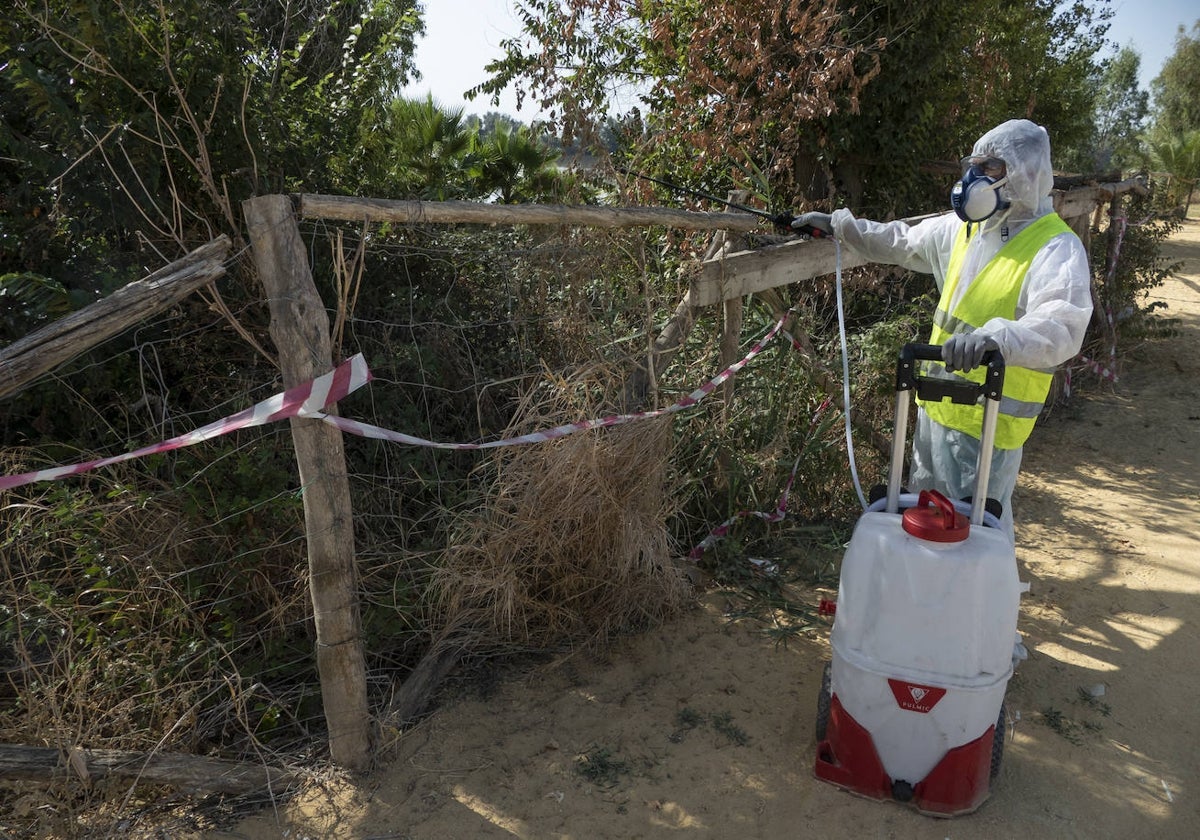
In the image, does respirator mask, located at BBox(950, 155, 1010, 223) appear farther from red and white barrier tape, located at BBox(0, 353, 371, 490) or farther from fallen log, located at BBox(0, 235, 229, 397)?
fallen log, located at BBox(0, 235, 229, 397)

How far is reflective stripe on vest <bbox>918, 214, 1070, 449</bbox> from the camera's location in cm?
300

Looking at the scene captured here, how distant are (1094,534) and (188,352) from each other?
15.8 ft

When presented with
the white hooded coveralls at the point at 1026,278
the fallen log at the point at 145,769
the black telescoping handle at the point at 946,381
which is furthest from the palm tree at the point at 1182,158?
the fallen log at the point at 145,769

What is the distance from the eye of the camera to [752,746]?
3.13 meters

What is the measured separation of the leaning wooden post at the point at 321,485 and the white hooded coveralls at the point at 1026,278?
1.97 m

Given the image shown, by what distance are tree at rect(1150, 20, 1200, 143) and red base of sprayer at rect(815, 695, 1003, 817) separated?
3179 centimetres

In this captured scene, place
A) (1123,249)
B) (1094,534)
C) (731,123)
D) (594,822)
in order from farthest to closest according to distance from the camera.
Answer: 1. (1123,249)
2. (731,123)
3. (1094,534)
4. (594,822)

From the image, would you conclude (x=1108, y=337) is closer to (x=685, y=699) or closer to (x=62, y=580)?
(x=685, y=699)

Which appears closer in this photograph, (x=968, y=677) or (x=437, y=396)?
(x=968, y=677)

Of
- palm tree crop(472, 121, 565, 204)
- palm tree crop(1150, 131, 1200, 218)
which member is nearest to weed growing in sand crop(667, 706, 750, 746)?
palm tree crop(472, 121, 565, 204)

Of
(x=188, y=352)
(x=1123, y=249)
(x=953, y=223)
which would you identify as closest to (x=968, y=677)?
(x=953, y=223)

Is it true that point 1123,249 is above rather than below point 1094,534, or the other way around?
above

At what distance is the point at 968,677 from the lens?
2.57 metres

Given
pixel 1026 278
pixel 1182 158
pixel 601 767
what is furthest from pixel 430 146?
pixel 1182 158
